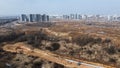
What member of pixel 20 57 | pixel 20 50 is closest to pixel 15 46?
pixel 20 50

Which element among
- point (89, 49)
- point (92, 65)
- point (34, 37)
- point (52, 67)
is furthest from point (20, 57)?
point (34, 37)

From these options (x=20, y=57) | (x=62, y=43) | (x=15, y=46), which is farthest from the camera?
(x=62, y=43)

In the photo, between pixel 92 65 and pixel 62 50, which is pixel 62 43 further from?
pixel 92 65

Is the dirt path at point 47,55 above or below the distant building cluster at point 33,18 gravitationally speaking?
below

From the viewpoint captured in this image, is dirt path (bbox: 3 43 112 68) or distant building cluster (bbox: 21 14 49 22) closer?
dirt path (bbox: 3 43 112 68)

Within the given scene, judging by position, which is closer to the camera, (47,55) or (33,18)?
(47,55)

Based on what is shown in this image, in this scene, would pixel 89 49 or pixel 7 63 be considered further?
pixel 89 49

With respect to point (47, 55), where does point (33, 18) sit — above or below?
above

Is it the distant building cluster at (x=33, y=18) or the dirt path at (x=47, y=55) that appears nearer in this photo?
the dirt path at (x=47, y=55)

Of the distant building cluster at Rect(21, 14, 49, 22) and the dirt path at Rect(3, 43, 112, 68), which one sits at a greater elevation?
the distant building cluster at Rect(21, 14, 49, 22)

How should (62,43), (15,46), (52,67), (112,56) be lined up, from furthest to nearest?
(62,43)
(15,46)
(112,56)
(52,67)
